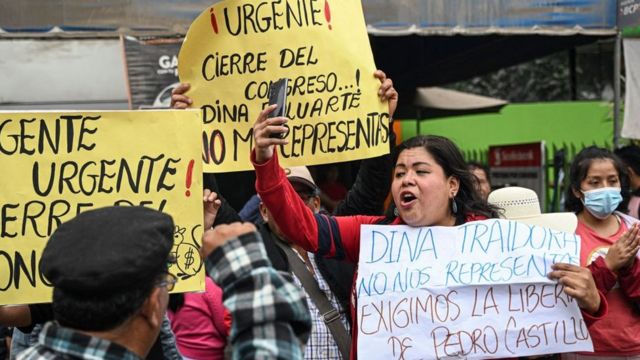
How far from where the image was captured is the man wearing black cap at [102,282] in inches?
60.6

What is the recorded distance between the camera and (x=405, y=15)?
5.86 meters

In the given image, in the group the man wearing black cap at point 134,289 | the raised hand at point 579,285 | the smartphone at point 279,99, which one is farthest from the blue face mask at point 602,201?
the man wearing black cap at point 134,289

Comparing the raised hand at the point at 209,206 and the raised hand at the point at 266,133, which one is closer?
the raised hand at the point at 266,133

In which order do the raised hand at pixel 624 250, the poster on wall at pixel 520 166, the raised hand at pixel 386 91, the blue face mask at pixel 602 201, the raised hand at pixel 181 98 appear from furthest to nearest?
the poster on wall at pixel 520 166 < the blue face mask at pixel 602 201 < the raised hand at pixel 386 91 < the raised hand at pixel 181 98 < the raised hand at pixel 624 250

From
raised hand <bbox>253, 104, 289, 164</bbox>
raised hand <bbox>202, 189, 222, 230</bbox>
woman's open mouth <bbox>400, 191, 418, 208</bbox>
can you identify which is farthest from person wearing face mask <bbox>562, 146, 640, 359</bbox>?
raised hand <bbox>202, 189, 222, 230</bbox>

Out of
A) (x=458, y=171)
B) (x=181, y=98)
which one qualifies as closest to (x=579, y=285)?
(x=458, y=171)

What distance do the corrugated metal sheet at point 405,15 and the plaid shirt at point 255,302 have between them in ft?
13.6

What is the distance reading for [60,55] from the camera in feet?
23.1

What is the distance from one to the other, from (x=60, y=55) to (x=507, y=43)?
4.68 meters

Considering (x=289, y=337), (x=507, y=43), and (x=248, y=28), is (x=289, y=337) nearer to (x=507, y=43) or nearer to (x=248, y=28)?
(x=248, y=28)

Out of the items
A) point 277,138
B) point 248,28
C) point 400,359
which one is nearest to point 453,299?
point 400,359

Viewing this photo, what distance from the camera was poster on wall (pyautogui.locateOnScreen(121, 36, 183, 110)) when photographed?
18.2 ft

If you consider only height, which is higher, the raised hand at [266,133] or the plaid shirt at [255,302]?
the raised hand at [266,133]

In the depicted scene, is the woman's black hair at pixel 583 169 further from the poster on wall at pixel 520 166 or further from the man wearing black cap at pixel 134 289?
the poster on wall at pixel 520 166
